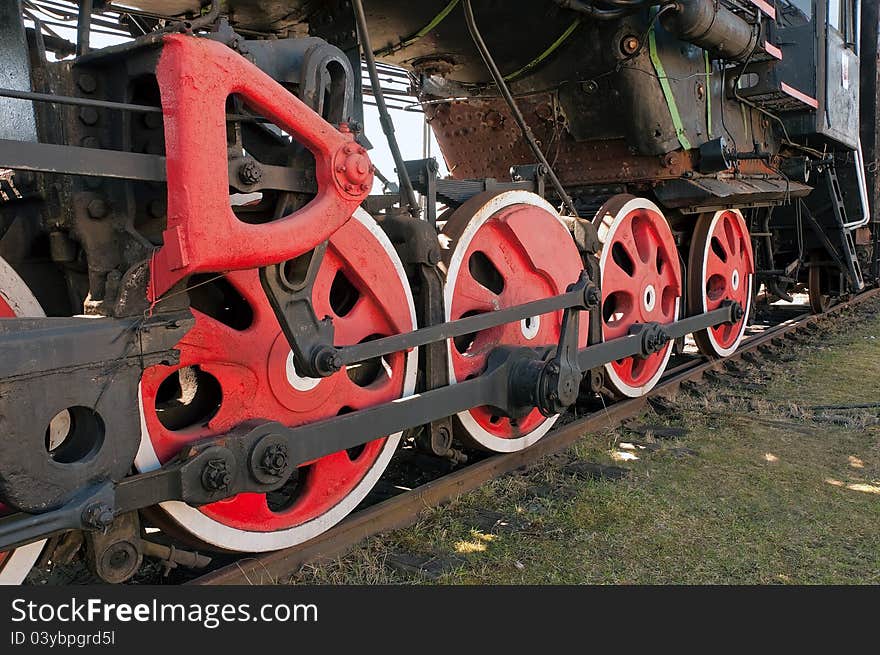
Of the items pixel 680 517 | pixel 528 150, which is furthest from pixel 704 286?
pixel 680 517

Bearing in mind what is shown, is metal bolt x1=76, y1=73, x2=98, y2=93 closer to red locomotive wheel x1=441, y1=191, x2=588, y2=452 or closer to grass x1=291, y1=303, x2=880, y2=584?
red locomotive wheel x1=441, y1=191, x2=588, y2=452

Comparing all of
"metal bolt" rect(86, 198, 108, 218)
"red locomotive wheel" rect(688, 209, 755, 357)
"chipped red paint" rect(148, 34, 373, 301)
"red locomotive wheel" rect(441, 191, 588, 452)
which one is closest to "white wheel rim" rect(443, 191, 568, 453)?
"red locomotive wheel" rect(441, 191, 588, 452)

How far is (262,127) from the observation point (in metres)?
2.38

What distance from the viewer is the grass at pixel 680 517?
8.52 ft

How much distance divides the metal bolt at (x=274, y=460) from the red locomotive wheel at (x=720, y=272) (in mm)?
3584

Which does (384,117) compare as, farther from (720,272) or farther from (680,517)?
(720,272)

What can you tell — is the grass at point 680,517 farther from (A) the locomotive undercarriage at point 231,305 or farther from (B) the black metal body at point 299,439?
(B) the black metal body at point 299,439

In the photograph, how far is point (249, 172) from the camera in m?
2.06

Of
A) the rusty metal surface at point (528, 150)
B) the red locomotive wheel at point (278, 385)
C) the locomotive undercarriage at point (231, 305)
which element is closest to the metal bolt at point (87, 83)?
the locomotive undercarriage at point (231, 305)

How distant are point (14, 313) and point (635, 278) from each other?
133 inches

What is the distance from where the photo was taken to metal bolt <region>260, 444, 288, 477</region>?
2271mm

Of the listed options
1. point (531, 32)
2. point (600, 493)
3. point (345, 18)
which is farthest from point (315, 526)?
point (531, 32)

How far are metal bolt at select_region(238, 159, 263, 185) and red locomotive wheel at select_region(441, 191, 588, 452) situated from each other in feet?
3.90

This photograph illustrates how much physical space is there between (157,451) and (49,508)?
41 cm
